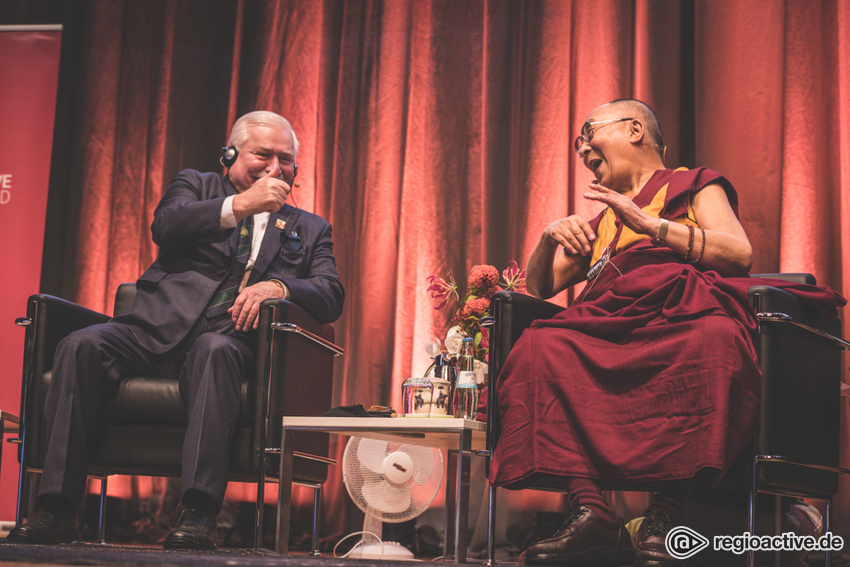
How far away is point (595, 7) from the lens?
3.53m

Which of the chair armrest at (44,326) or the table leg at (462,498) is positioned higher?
the chair armrest at (44,326)

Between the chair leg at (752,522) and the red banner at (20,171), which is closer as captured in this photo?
the chair leg at (752,522)

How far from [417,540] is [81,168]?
2.25 meters

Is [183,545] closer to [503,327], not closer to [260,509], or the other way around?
[260,509]

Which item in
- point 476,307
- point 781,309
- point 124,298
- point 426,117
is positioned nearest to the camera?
point 781,309

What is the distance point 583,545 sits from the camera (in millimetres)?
1818

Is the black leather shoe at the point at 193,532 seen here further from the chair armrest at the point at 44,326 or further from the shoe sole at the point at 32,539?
the chair armrest at the point at 44,326

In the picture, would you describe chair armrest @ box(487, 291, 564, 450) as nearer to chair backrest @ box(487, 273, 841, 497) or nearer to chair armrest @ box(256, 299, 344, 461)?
chair backrest @ box(487, 273, 841, 497)

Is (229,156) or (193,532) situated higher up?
(229,156)

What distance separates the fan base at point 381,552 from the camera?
2.90 meters

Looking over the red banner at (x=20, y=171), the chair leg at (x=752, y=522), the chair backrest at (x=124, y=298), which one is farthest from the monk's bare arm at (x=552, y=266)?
the red banner at (x=20, y=171)

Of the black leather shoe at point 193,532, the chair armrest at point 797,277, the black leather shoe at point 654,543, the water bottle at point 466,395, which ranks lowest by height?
the black leather shoe at point 193,532

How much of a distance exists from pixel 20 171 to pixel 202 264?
1736mm

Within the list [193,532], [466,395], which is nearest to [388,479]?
[466,395]
